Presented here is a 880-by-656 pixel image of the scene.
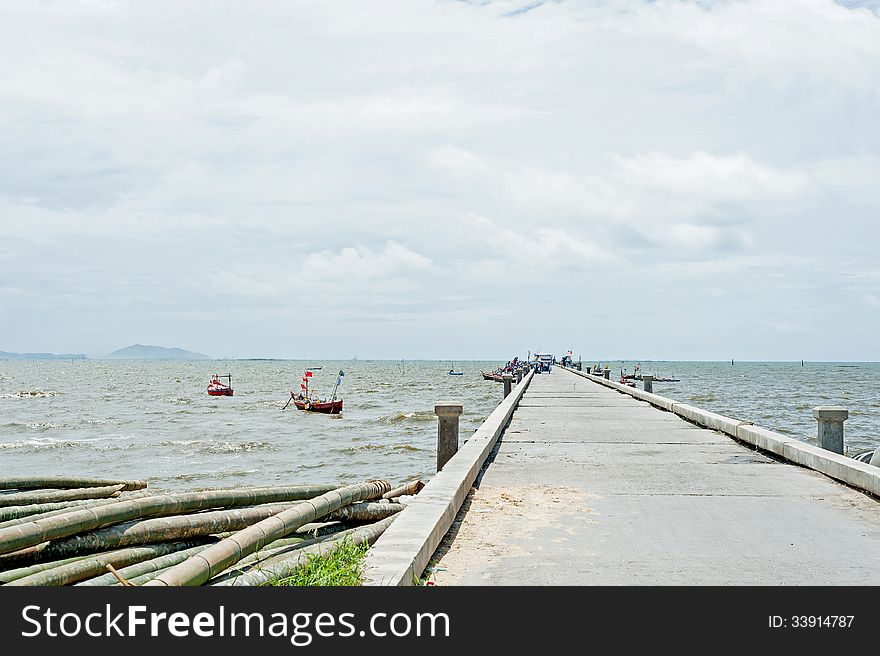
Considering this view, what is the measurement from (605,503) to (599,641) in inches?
159

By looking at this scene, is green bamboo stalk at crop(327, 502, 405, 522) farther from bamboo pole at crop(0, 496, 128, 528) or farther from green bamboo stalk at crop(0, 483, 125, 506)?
green bamboo stalk at crop(0, 483, 125, 506)

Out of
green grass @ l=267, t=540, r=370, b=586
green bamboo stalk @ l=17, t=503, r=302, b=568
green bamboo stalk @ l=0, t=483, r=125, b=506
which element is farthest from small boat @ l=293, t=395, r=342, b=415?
green grass @ l=267, t=540, r=370, b=586

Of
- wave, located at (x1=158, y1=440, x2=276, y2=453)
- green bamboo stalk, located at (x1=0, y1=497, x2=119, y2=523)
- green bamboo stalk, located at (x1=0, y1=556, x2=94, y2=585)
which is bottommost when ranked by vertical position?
wave, located at (x1=158, y1=440, x2=276, y2=453)

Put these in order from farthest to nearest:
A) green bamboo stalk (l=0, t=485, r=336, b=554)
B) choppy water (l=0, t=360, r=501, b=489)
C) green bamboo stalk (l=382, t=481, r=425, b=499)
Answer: choppy water (l=0, t=360, r=501, b=489), green bamboo stalk (l=382, t=481, r=425, b=499), green bamboo stalk (l=0, t=485, r=336, b=554)

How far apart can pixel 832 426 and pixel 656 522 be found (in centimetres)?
537

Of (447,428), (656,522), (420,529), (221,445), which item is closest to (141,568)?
(420,529)

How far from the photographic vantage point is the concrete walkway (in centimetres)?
575

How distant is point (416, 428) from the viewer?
3569 cm

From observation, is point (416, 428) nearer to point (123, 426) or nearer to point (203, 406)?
point (123, 426)

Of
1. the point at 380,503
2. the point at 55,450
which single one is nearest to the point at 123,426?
the point at 55,450

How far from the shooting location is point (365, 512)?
30.4 ft

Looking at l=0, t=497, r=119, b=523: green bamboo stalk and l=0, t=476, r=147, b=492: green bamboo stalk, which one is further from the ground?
l=0, t=497, r=119, b=523: green bamboo stalk

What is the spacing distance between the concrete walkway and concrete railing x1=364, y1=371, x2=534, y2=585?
15cm

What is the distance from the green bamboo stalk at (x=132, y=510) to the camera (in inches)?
280
